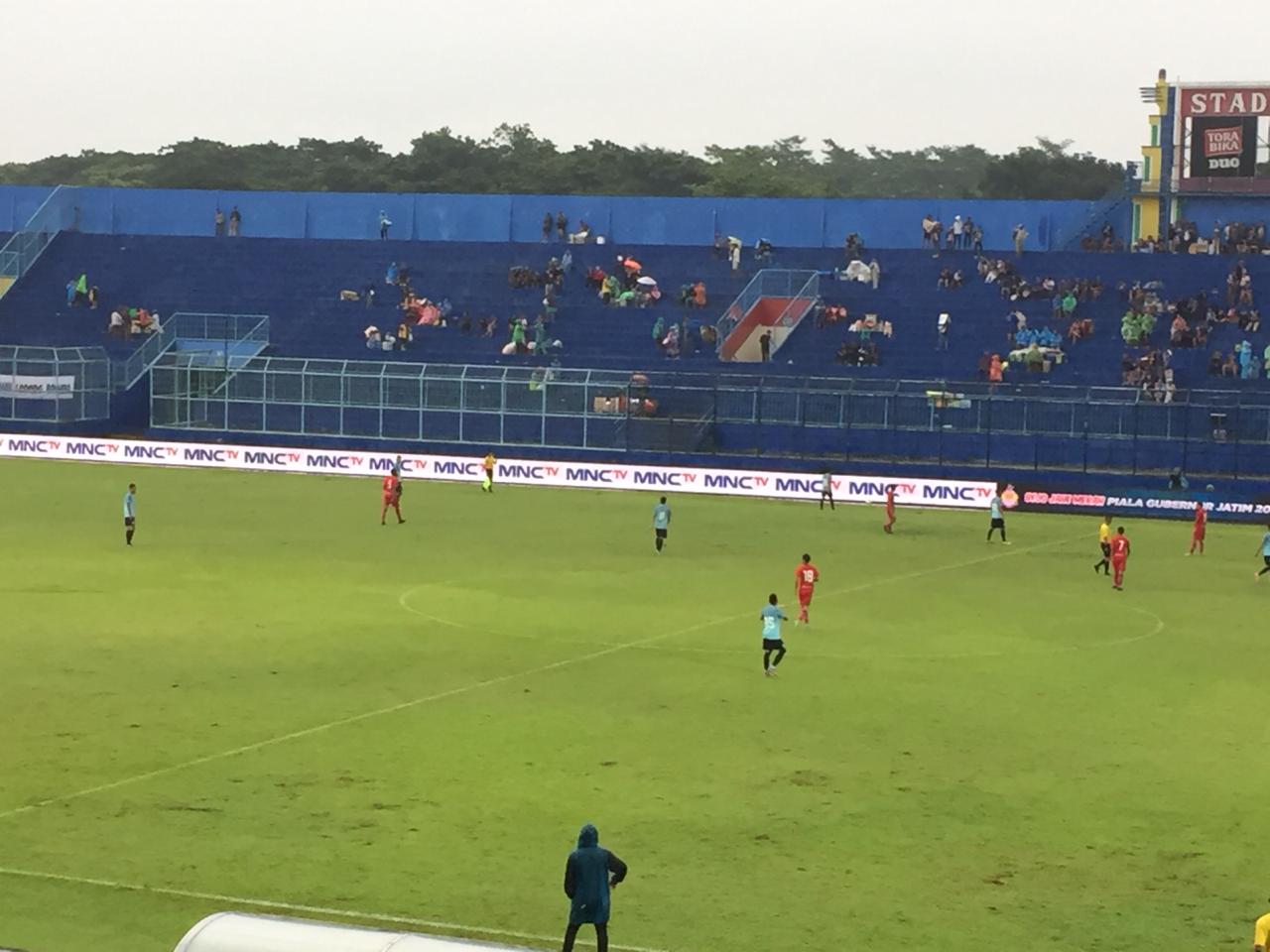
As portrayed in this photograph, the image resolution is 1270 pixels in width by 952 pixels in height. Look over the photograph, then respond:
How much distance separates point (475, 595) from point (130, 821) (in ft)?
60.8

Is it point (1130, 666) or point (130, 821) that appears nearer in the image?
point (130, 821)

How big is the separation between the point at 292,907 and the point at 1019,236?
232 ft

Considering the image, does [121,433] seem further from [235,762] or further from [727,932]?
[727,932]

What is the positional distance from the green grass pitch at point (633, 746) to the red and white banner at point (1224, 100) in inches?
1556

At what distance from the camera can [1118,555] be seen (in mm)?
42062

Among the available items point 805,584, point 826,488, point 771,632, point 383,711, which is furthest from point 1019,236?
point 383,711

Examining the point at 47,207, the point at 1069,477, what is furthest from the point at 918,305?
the point at 47,207

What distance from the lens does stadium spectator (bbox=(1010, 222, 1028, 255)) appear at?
83.2m

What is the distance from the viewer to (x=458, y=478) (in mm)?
68625

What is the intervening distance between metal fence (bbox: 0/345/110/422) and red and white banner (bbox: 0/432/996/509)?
225 centimetres

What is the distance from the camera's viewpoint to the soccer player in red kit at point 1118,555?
41938 millimetres

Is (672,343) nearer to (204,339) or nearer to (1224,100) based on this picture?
(204,339)

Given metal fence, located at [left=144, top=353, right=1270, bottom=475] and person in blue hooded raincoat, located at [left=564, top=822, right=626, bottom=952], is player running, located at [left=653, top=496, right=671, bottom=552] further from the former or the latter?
person in blue hooded raincoat, located at [left=564, top=822, right=626, bottom=952]

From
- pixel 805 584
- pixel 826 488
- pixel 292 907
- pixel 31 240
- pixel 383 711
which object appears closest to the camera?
pixel 292 907
